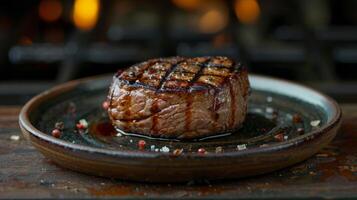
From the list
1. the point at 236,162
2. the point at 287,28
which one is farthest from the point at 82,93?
the point at 287,28

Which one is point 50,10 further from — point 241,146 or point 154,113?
point 241,146

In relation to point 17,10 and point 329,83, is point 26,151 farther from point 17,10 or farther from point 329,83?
point 17,10

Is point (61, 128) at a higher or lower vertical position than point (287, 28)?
higher

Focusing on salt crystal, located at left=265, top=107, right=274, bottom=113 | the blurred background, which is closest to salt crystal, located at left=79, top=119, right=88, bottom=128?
salt crystal, located at left=265, top=107, right=274, bottom=113

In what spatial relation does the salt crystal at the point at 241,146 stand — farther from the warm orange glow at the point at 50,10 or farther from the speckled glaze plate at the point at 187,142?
the warm orange glow at the point at 50,10

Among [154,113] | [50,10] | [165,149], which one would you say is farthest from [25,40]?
[165,149]

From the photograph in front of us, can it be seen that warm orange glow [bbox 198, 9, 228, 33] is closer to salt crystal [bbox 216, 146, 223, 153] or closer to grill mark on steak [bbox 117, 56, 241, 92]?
grill mark on steak [bbox 117, 56, 241, 92]
